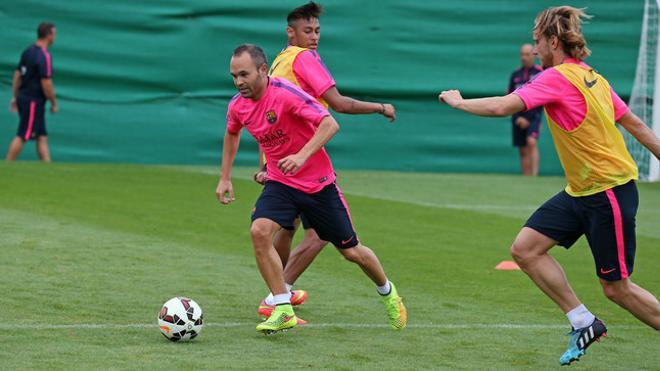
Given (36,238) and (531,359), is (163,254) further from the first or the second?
(531,359)

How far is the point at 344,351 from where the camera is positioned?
711 centimetres

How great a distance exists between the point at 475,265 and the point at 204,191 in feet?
18.3

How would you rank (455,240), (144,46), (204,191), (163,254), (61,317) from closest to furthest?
(61,317), (163,254), (455,240), (204,191), (144,46)

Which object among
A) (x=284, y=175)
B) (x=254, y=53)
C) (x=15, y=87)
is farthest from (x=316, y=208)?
(x=15, y=87)

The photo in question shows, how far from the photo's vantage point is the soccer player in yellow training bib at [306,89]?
27.7ft

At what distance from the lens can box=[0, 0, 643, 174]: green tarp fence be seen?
20312 mm

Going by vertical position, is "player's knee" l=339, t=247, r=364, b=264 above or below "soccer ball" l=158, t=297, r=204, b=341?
above

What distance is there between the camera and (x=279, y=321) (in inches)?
295

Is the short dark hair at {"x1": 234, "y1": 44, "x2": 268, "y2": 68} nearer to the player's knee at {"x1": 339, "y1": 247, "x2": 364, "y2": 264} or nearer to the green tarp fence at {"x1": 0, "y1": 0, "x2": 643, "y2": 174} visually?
A: the player's knee at {"x1": 339, "y1": 247, "x2": 364, "y2": 264}

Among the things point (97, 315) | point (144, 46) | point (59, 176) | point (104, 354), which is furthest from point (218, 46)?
point (104, 354)

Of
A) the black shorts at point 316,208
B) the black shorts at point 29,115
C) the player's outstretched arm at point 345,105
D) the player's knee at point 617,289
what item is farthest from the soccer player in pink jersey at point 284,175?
the black shorts at point 29,115

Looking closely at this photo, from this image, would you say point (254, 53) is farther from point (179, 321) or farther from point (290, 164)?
point (179, 321)

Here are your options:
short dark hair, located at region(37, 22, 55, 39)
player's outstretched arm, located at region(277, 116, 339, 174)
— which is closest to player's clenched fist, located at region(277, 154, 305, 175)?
player's outstretched arm, located at region(277, 116, 339, 174)

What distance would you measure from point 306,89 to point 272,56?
1226cm
